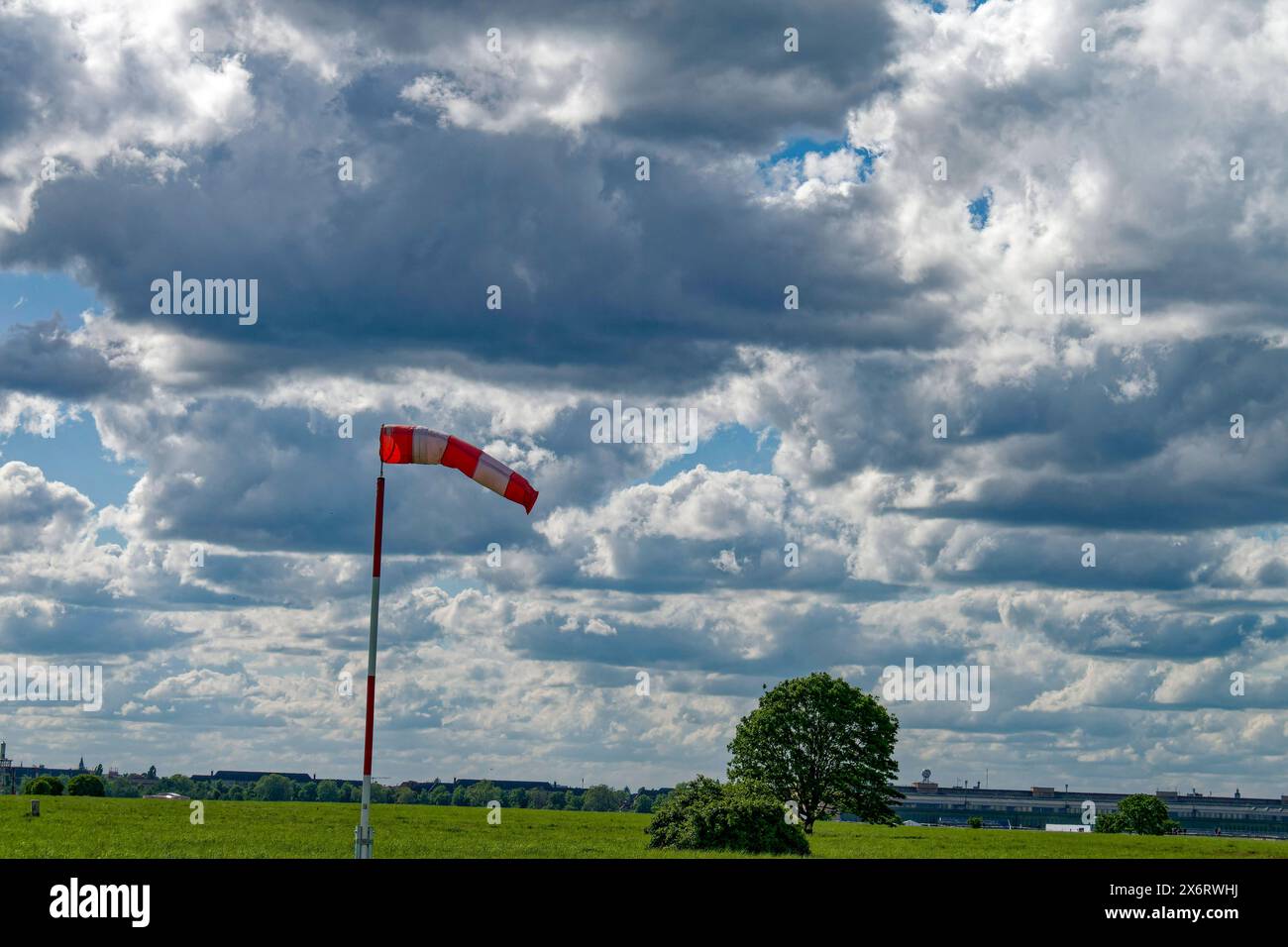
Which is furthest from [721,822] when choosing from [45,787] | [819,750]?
[45,787]

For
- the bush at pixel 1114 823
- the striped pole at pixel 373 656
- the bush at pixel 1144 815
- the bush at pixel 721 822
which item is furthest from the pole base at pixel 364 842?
the bush at pixel 1114 823

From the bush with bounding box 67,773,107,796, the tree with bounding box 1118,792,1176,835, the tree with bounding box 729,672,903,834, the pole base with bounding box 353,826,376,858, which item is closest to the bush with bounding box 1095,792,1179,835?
the tree with bounding box 1118,792,1176,835

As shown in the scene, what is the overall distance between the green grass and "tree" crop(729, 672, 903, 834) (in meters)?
2.97

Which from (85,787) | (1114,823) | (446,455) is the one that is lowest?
(1114,823)

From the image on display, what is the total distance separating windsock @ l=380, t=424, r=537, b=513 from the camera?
42.0 m

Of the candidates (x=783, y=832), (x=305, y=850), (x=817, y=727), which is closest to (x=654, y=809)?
(x=783, y=832)

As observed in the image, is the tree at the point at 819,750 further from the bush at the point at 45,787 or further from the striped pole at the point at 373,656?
the bush at the point at 45,787

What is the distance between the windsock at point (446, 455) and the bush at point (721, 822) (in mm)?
21696

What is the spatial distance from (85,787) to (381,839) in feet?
337

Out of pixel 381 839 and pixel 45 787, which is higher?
pixel 381 839

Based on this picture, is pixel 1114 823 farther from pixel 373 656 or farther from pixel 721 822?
pixel 373 656

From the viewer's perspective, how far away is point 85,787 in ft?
503
